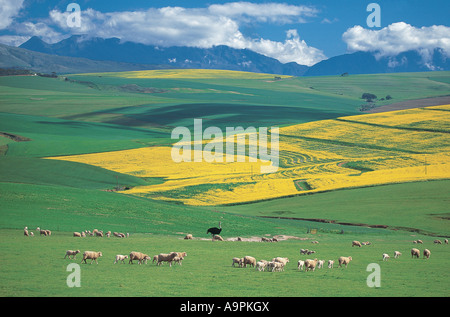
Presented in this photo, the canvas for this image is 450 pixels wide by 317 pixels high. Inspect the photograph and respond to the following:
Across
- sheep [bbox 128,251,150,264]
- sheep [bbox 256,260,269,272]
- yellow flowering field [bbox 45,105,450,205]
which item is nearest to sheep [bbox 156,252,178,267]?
sheep [bbox 128,251,150,264]

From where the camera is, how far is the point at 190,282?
68.7ft

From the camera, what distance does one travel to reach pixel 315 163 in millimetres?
84188

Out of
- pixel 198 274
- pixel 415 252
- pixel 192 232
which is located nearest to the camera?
pixel 198 274

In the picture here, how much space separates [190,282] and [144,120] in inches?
4914

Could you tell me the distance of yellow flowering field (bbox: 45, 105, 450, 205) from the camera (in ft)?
218

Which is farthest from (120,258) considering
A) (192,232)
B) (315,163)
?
(315,163)

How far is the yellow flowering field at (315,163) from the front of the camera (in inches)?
2616

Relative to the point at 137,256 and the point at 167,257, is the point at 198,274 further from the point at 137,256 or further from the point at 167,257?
the point at 137,256

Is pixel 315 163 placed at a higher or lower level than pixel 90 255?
higher

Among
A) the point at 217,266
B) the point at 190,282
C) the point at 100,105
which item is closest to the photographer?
the point at 190,282

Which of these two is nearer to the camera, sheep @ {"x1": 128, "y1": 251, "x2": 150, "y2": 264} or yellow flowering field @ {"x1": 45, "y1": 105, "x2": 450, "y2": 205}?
sheep @ {"x1": 128, "y1": 251, "x2": 150, "y2": 264}

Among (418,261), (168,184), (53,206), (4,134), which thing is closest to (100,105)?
(4,134)

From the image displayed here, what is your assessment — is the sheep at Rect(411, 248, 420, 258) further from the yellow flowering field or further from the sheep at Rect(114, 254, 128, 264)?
the yellow flowering field
